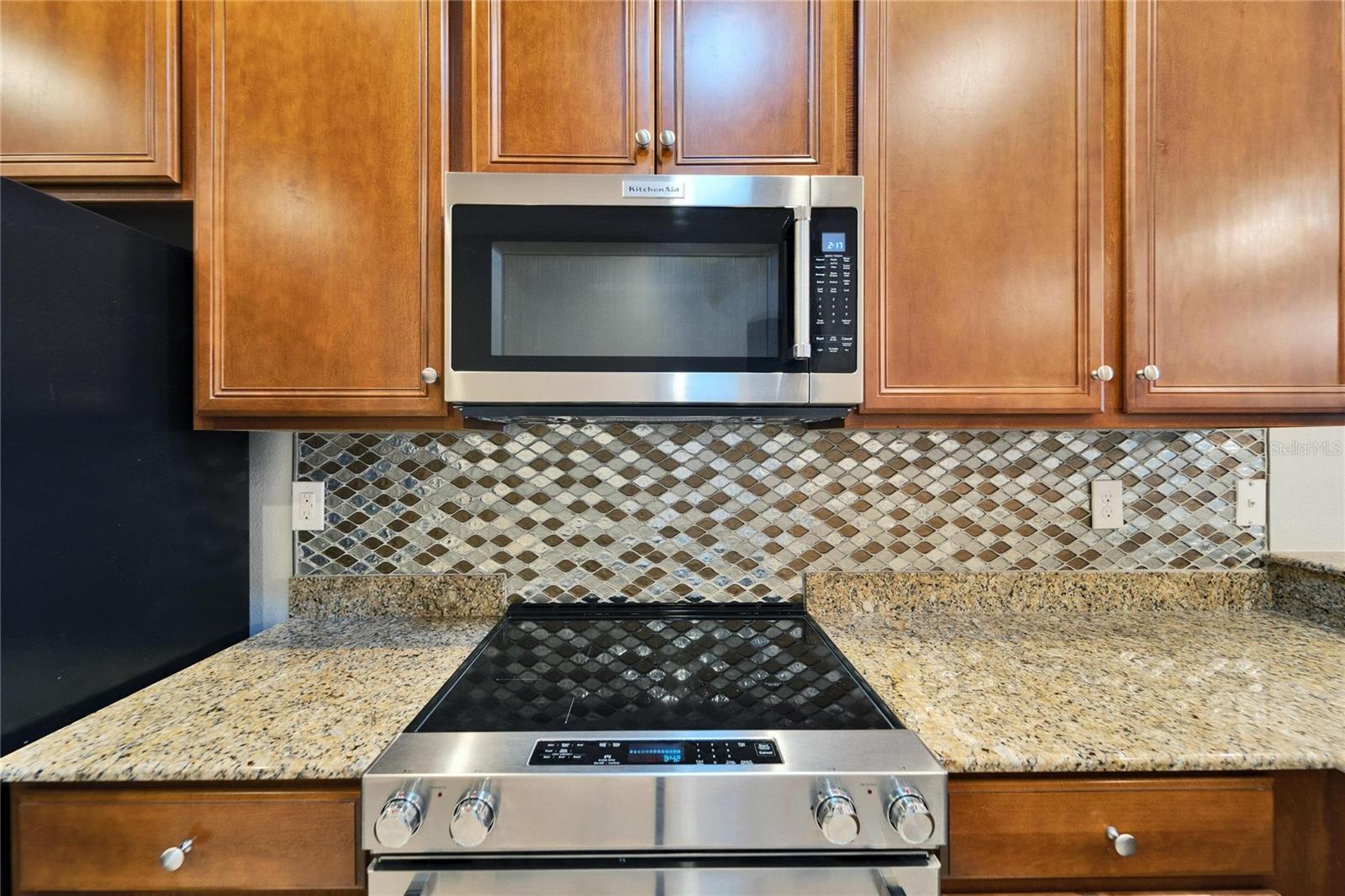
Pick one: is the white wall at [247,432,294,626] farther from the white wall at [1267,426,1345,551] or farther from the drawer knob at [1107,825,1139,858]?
the white wall at [1267,426,1345,551]

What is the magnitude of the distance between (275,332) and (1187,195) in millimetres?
1725

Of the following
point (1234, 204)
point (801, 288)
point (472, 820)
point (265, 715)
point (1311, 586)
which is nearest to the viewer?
point (472, 820)

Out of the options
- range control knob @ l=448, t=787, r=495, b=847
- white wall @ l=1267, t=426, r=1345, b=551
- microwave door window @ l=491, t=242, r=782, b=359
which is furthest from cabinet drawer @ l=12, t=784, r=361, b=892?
white wall @ l=1267, t=426, r=1345, b=551

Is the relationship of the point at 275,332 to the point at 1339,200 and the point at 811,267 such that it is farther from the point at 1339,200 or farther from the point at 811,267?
the point at 1339,200

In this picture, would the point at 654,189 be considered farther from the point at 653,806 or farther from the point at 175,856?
the point at 175,856

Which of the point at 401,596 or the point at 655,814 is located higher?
the point at 401,596

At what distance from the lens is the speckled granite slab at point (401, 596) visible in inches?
56.9

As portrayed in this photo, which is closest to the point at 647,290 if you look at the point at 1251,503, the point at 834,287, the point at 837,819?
the point at 834,287

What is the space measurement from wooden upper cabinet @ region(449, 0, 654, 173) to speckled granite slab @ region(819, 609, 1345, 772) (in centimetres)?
108

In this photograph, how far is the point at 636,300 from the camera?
3.65 ft

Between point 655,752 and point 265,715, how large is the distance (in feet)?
1.96

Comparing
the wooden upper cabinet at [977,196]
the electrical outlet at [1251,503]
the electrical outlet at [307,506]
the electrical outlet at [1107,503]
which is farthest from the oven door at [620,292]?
the electrical outlet at [1251,503]

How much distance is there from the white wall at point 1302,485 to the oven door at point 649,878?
1367 mm

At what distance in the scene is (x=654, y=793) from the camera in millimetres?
802
